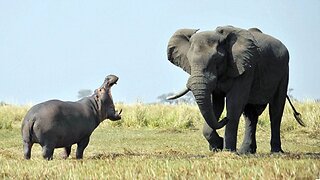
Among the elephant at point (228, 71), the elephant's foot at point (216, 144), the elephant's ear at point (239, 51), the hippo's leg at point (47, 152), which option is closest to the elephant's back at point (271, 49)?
the elephant at point (228, 71)

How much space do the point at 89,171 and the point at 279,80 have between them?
A: 573 cm

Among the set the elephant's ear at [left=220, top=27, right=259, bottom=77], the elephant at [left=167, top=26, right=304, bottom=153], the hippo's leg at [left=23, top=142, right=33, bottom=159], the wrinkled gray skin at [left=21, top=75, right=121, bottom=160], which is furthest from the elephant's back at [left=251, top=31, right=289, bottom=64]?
the hippo's leg at [left=23, top=142, right=33, bottom=159]

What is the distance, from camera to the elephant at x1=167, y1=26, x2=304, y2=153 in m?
10.1

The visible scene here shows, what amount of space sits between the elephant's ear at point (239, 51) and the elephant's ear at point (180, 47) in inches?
28.4

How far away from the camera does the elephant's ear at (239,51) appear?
10664mm

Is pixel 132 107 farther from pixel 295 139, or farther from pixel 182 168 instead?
pixel 182 168

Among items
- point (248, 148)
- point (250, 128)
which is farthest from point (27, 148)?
point (250, 128)

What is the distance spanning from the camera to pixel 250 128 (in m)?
12.6

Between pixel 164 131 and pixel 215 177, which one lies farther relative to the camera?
pixel 164 131

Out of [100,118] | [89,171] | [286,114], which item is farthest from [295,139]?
[89,171]

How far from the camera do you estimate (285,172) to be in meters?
6.55

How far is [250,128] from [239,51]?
7.83 feet

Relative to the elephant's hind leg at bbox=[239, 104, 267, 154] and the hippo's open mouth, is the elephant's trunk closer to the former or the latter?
the hippo's open mouth

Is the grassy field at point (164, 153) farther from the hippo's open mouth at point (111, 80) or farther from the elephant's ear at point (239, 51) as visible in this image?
the elephant's ear at point (239, 51)
